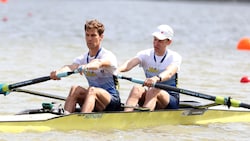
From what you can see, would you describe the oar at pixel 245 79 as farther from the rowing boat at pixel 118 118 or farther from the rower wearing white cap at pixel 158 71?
the rower wearing white cap at pixel 158 71

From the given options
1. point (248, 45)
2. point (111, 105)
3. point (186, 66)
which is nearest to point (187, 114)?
point (111, 105)

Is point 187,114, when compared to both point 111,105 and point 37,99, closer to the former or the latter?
point 111,105

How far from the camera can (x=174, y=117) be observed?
995 centimetres

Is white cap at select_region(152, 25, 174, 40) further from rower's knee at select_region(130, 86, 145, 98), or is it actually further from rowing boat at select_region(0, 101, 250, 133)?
rowing boat at select_region(0, 101, 250, 133)

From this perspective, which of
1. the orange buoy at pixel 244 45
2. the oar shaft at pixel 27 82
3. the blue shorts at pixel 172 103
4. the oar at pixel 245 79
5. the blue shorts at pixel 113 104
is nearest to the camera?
the oar shaft at pixel 27 82

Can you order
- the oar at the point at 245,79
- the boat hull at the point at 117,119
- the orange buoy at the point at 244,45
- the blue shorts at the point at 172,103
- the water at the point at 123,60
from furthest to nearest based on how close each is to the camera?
the orange buoy at the point at 244,45 < the oar at the point at 245,79 < the blue shorts at the point at 172,103 < the water at the point at 123,60 < the boat hull at the point at 117,119

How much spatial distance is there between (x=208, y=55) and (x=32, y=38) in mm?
6902

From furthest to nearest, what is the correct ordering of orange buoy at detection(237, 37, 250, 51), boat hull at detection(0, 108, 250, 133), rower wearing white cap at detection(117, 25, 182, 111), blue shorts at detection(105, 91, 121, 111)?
1. orange buoy at detection(237, 37, 250, 51)
2. rower wearing white cap at detection(117, 25, 182, 111)
3. blue shorts at detection(105, 91, 121, 111)
4. boat hull at detection(0, 108, 250, 133)

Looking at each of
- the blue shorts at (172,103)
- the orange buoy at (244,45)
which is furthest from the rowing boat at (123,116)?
the orange buoy at (244,45)

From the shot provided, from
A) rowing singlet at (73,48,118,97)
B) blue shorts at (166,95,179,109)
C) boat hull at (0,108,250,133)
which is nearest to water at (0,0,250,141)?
boat hull at (0,108,250,133)

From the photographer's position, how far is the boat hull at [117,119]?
8.82 m

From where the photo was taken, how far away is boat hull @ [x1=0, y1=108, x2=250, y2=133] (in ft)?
28.9

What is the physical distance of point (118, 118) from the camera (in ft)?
30.9

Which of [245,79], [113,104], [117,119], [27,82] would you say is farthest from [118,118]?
[245,79]
